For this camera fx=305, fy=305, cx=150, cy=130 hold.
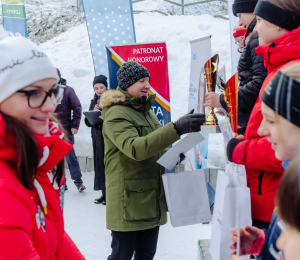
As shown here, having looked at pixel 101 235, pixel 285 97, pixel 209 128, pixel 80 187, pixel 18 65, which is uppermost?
pixel 18 65

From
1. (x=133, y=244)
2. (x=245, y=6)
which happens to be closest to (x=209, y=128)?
(x=245, y=6)

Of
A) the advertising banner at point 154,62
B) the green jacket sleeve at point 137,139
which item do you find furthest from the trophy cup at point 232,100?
the advertising banner at point 154,62

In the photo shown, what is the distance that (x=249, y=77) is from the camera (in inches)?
79.5

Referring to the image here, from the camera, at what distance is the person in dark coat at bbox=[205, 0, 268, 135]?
187cm

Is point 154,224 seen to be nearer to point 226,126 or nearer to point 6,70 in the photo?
point 226,126

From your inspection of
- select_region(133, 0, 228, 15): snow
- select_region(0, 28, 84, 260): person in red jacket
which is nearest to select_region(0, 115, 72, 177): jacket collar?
select_region(0, 28, 84, 260): person in red jacket

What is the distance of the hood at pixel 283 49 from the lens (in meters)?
1.40

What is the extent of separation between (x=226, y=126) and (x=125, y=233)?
1.12 meters

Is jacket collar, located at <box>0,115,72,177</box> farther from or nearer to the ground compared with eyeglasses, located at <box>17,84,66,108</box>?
nearer to the ground

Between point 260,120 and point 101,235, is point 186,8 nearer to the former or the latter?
point 101,235

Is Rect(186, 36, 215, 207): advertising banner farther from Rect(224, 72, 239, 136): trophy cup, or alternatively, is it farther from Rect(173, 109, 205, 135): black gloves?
Rect(224, 72, 239, 136): trophy cup

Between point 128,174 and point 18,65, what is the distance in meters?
1.33

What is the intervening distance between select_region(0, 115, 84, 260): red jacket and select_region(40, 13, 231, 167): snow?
549cm

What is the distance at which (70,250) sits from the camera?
50.3 inches
